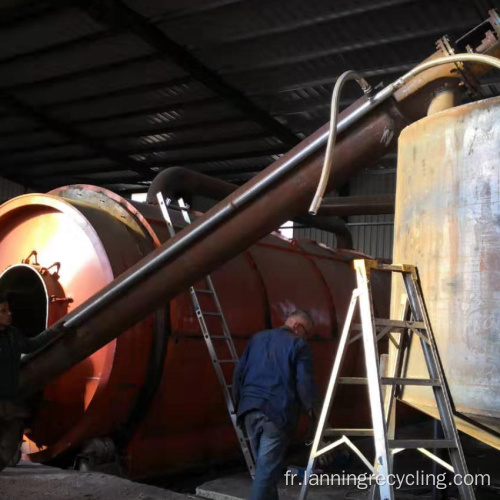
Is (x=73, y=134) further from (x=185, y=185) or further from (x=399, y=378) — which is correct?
(x=399, y=378)

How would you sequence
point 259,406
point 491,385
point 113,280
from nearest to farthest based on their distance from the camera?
point 491,385
point 259,406
point 113,280

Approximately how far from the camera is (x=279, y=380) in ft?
12.7

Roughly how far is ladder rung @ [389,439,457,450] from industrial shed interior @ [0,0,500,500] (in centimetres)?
1

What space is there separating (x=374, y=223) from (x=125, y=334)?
10.2 metres

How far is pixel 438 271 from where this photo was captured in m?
2.78

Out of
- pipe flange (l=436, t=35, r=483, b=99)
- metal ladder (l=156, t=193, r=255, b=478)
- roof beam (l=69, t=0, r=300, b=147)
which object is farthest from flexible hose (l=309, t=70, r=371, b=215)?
roof beam (l=69, t=0, r=300, b=147)

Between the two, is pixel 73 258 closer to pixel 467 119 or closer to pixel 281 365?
pixel 281 365

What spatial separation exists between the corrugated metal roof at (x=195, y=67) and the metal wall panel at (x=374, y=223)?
2.64 metres

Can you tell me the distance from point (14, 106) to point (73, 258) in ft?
24.8

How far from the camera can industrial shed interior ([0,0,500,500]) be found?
2.72 m

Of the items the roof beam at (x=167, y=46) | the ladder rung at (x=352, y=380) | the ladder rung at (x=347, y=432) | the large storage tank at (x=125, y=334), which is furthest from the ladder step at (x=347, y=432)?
the roof beam at (x=167, y=46)

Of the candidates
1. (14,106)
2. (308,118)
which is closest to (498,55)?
(308,118)

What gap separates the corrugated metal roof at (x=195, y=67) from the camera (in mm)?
7219

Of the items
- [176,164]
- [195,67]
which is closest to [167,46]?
[195,67]
